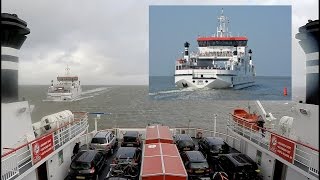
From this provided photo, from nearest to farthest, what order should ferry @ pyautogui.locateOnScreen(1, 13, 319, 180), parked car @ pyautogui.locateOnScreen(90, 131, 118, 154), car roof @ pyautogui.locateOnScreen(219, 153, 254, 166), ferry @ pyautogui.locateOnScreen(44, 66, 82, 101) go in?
ferry @ pyautogui.locateOnScreen(1, 13, 319, 180), car roof @ pyautogui.locateOnScreen(219, 153, 254, 166), parked car @ pyautogui.locateOnScreen(90, 131, 118, 154), ferry @ pyautogui.locateOnScreen(44, 66, 82, 101)

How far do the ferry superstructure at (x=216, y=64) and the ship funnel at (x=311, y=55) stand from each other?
141 feet

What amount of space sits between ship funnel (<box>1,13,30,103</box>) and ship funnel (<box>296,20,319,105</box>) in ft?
33.5

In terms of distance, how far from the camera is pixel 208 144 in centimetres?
1819

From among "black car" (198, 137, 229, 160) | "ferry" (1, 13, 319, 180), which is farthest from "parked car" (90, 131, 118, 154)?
"black car" (198, 137, 229, 160)

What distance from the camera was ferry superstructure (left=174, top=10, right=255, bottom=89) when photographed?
181ft

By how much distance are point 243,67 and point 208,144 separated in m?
50.7

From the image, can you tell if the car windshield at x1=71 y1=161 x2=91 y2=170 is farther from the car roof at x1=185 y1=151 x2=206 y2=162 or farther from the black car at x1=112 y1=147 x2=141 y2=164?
the car roof at x1=185 y1=151 x2=206 y2=162

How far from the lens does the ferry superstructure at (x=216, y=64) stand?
5512cm

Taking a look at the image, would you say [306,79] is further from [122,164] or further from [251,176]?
[122,164]

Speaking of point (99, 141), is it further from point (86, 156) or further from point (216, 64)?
point (216, 64)

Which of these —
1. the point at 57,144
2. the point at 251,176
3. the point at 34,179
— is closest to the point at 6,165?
the point at 34,179

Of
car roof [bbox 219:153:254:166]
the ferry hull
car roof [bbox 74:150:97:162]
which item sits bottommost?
car roof [bbox 219:153:254:166]

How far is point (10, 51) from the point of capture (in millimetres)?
11180

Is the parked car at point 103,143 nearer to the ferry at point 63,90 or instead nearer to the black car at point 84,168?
the black car at point 84,168
